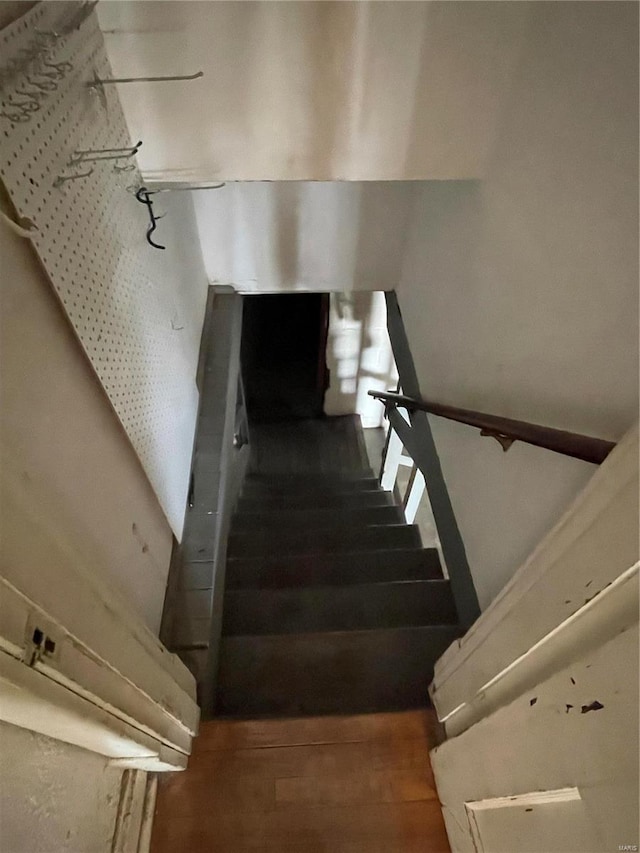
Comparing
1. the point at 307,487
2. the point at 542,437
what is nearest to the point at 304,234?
the point at 307,487

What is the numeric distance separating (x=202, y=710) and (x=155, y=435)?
87 centimetres

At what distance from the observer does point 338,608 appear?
2.15 meters

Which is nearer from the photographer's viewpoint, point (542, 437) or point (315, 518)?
point (542, 437)

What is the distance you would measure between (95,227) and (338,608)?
1.65m

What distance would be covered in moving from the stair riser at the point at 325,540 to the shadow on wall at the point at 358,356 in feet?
6.00

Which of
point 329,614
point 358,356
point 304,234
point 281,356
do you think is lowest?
point 329,614

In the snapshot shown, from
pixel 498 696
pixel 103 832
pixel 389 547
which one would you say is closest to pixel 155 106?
pixel 498 696

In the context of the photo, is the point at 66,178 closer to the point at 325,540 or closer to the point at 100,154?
the point at 100,154

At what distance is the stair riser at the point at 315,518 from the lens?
3.00 meters

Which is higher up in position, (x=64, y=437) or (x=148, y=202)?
(x=148, y=202)

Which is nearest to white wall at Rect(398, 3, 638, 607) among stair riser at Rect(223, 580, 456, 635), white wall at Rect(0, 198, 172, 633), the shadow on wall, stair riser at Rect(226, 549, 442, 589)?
stair riser at Rect(223, 580, 456, 635)

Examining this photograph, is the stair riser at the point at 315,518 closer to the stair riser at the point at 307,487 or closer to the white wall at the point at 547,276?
the stair riser at the point at 307,487

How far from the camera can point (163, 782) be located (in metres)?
1.45

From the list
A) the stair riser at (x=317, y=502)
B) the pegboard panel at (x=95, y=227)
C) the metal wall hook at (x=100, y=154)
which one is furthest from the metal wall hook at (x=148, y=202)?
the stair riser at (x=317, y=502)
